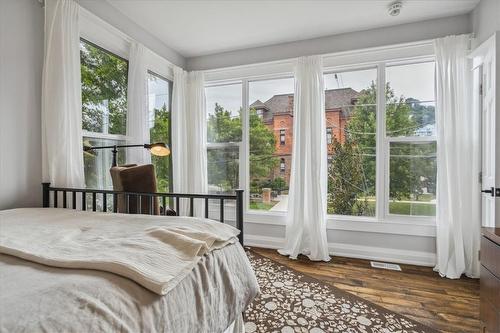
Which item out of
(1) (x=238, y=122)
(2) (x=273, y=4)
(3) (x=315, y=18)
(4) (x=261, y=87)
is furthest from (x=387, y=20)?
(1) (x=238, y=122)

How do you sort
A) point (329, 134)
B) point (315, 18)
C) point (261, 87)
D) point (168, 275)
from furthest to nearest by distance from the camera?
point (261, 87) → point (329, 134) → point (315, 18) → point (168, 275)

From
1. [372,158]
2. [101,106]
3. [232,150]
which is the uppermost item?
[101,106]

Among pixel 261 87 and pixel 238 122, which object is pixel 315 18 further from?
pixel 238 122

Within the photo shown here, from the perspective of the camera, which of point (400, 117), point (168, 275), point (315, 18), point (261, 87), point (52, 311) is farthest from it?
point (261, 87)

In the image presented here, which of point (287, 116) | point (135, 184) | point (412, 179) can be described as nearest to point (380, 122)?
point (412, 179)

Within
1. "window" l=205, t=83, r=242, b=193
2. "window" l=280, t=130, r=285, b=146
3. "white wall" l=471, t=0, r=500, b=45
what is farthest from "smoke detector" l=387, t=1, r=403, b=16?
"window" l=205, t=83, r=242, b=193

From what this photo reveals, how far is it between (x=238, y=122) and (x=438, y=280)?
2.74 m

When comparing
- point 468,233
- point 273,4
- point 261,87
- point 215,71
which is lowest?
point 468,233

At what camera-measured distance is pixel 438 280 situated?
2426mm

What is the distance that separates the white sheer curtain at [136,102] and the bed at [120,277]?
1.43 meters

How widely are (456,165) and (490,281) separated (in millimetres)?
1715

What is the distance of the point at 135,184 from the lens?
2070mm

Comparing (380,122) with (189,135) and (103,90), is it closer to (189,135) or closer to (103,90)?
(189,135)

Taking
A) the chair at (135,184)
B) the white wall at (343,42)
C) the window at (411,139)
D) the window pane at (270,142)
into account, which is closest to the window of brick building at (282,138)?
the window pane at (270,142)
